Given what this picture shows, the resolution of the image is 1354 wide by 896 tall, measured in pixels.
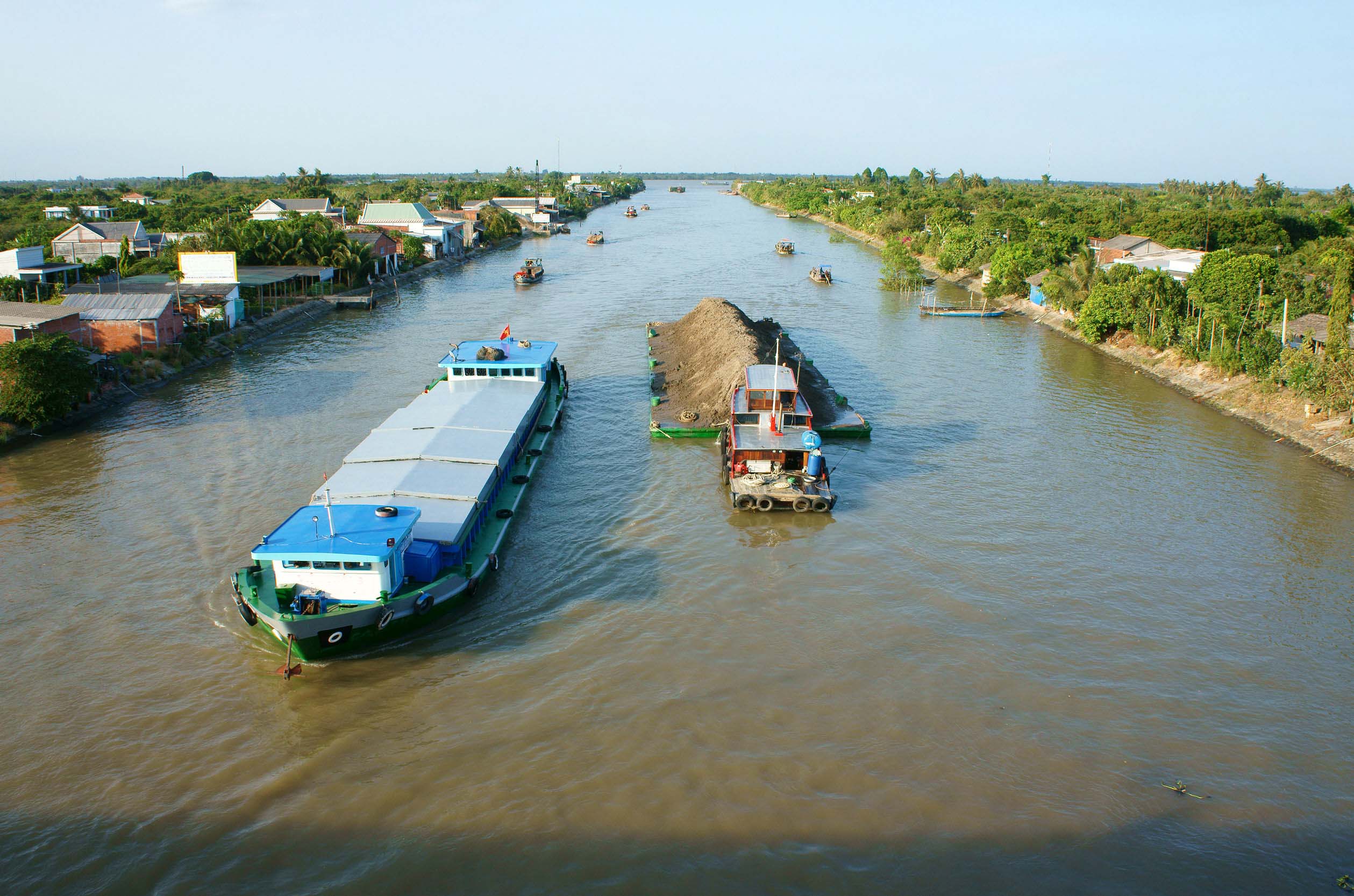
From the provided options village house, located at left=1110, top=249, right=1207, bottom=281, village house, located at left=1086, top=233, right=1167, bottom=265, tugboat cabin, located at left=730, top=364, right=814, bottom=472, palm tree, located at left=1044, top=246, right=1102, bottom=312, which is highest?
village house, located at left=1086, top=233, right=1167, bottom=265

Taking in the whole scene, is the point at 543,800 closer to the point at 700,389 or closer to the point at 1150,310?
the point at 700,389

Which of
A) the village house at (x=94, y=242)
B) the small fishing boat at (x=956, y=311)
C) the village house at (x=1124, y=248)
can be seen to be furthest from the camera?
the village house at (x=1124, y=248)

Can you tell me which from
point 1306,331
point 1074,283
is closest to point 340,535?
point 1306,331

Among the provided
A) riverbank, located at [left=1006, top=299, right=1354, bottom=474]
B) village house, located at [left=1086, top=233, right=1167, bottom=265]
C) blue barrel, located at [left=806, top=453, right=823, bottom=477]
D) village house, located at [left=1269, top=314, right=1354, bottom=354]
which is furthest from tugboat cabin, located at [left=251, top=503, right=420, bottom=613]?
village house, located at [left=1086, top=233, right=1167, bottom=265]

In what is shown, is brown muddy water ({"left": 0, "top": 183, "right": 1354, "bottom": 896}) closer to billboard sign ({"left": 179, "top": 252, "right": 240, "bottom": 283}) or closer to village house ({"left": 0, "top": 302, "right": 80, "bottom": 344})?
village house ({"left": 0, "top": 302, "right": 80, "bottom": 344})

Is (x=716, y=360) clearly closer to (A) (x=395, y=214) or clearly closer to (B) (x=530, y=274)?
(B) (x=530, y=274)

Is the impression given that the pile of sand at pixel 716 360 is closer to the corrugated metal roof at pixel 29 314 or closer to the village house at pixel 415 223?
the corrugated metal roof at pixel 29 314

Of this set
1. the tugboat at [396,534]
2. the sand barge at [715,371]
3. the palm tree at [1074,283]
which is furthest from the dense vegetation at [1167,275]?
the tugboat at [396,534]
